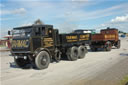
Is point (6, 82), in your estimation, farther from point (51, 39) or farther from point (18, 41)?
point (51, 39)

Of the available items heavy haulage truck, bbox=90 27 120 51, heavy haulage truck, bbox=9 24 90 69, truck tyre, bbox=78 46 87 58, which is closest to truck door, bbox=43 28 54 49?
heavy haulage truck, bbox=9 24 90 69

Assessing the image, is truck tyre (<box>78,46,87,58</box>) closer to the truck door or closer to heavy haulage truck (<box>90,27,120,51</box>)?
the truck door

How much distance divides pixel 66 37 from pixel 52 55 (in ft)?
6.64

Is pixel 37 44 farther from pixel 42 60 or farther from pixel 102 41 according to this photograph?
pixel 102 41

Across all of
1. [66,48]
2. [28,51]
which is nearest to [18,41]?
[28,51]

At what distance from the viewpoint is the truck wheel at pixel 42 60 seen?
9417 millimetres

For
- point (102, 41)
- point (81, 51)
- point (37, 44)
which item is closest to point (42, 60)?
point (37, 44)

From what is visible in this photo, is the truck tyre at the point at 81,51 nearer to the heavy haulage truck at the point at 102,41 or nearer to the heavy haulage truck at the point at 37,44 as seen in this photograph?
the heavy haulage truck at the point at 37,44

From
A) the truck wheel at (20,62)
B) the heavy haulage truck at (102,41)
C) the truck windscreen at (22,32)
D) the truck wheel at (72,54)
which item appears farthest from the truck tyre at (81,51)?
the truck windscreen at (22,32)

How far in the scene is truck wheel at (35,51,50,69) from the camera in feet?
30.9

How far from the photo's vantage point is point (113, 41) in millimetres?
20938

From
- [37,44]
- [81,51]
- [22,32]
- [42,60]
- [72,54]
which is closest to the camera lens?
[37,44]

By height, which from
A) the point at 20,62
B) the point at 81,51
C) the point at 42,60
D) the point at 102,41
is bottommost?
the point at 20,62

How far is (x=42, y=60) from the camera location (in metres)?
9.72
